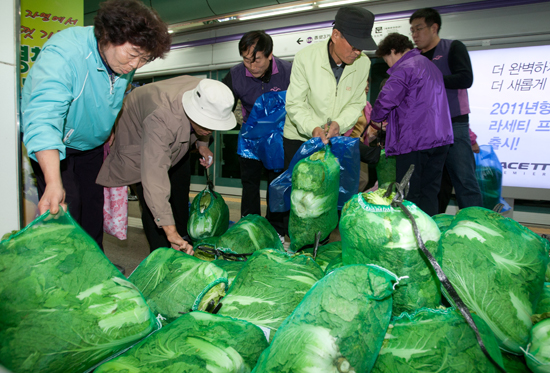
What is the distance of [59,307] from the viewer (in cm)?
72

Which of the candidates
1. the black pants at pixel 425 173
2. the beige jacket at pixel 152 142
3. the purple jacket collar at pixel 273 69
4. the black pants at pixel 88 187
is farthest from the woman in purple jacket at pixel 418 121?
the black pants at pixel 88 187

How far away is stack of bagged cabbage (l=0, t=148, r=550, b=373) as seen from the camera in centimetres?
68

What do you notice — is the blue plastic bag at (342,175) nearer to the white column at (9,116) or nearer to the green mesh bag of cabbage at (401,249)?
the green mesh bag of cabbage at (401,249)

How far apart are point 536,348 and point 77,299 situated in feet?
3.39

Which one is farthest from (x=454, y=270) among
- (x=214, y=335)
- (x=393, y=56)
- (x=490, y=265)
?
(x=393, y=56)

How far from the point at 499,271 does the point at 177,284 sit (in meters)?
0.91

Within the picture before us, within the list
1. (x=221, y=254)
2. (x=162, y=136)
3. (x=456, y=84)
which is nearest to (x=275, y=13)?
(x=456, y=84)

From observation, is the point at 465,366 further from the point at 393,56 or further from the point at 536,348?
the point at 393,56

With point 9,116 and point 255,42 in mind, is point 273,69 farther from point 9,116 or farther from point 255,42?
point 9,116

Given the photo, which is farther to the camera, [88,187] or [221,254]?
[88,187]

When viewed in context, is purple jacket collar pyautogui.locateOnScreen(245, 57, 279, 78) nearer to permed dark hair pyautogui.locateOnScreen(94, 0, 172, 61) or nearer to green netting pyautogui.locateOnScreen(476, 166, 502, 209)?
permed dark hair pyautogui.locateOnScreen(94, 0, 172, 61)

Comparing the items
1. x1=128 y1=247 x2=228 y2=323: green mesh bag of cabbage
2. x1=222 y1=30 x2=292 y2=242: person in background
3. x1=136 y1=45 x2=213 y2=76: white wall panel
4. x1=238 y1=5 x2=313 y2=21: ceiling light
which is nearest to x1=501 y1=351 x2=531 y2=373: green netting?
x1=128 y1=247 x2=228 y2=323: green mesh bag of cabbage

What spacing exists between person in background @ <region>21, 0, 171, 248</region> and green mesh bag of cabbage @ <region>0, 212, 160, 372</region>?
0.17 metres

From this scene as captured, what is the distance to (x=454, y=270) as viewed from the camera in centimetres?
90
